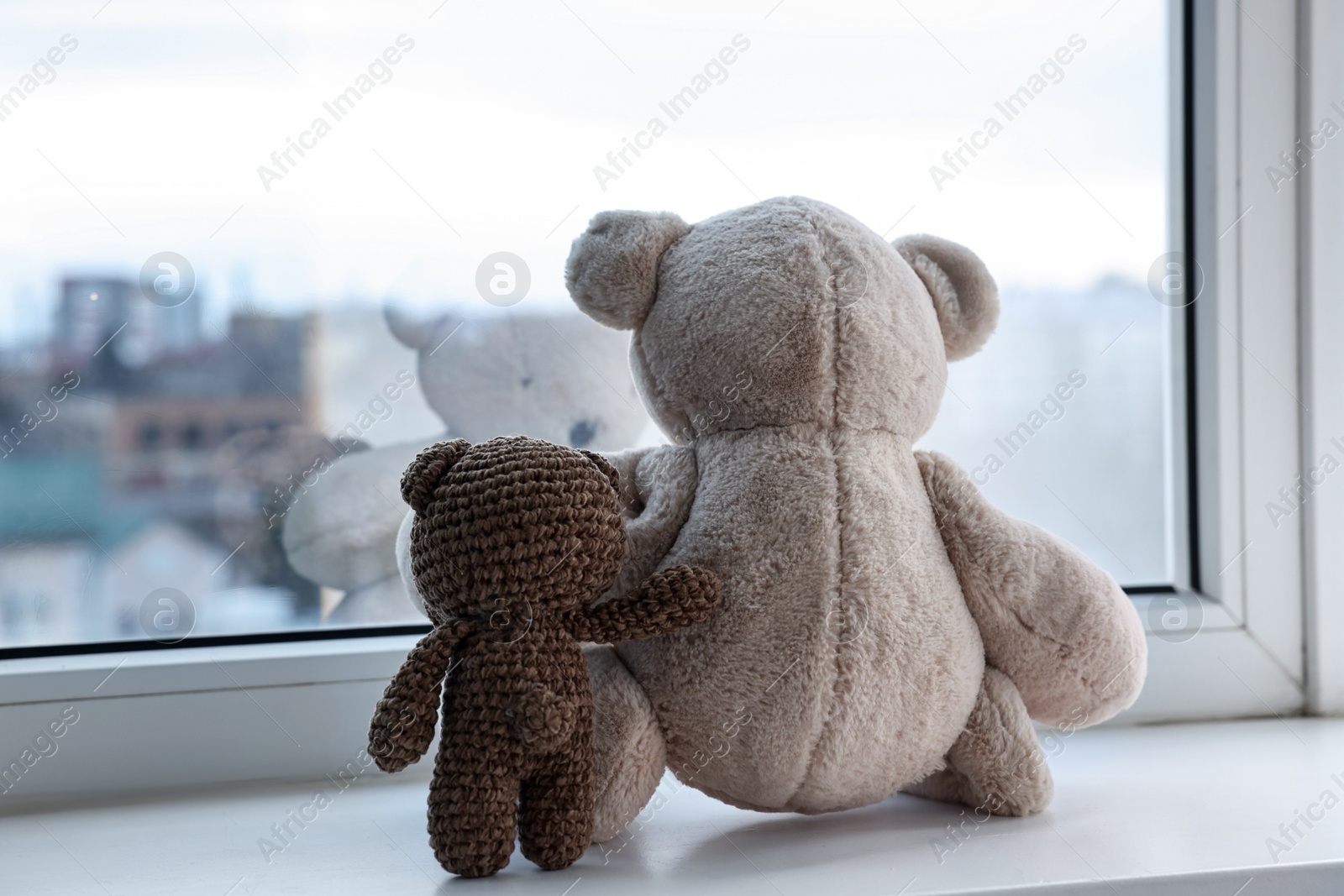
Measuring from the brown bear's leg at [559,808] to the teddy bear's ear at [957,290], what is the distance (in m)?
0.41

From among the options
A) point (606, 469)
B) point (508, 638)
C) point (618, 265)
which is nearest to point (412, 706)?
point (508, 638)

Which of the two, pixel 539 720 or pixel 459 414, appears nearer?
pixel 539 720

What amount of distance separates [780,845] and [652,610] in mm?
A: 208

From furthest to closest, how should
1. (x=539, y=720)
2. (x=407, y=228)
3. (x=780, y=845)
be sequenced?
(x=407, y=228) < (x=780, y=845) < (x=539, y=720)

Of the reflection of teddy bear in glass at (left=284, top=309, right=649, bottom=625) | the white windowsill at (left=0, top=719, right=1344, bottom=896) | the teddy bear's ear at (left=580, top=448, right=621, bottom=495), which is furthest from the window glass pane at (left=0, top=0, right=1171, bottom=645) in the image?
the teddy bear's ear at (left=580, top=448, right=621, bottom=495)

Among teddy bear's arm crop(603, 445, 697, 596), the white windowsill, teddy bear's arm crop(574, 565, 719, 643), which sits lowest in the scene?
the white windowsill

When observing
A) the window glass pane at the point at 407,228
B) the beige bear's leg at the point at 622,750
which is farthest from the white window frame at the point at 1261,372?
the beige bear's leg at the point at 622,750

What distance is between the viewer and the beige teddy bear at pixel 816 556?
68cm

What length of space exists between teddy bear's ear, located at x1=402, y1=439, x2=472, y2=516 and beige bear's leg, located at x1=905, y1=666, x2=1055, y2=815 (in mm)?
413

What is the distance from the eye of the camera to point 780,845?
0.73 m

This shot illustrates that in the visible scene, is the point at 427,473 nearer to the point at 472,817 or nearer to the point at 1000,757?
the point at 472,817

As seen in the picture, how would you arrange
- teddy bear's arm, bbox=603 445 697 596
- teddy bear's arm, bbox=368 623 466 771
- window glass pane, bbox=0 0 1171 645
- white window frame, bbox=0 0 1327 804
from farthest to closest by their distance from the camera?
1. white window frame, bbox=0 0 1327 804
2. window glass pane, bbox=0 0 1171 645
3. teddy bear's arm, bbox=603 445 697 596
4. teddy bear's arm, bbox=368 623 466 771

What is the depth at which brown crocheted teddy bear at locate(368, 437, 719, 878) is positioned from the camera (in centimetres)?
62

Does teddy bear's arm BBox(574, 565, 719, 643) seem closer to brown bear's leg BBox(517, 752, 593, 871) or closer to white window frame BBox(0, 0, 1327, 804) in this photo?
brown bear's leg BBox(517, 752, 593, 871)
